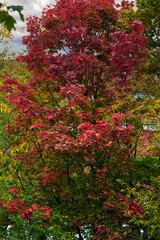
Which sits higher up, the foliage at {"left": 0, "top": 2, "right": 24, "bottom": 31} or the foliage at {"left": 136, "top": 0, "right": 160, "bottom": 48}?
the foliage at {"left": 136, "top": 0, "right": 160, "bottom": 48}

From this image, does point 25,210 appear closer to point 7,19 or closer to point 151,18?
point 7,19

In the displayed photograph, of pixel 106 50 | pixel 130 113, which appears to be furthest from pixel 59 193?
pixel 106 50

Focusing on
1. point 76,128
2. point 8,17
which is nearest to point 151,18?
point 76,128

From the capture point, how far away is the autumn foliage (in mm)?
5172

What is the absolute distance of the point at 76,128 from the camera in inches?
251

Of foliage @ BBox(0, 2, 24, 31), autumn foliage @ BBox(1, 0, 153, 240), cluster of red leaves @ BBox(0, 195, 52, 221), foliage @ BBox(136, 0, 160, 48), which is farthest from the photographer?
foliage @ BBox(136, 0, 160, 48)

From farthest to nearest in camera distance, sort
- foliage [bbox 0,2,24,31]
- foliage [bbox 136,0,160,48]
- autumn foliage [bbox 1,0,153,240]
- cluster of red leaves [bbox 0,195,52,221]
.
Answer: foliage [bbox 136,0,160,48]
autumn foliage [bbox 1,0,153,240]
cluster of red leaves [bbox 0,195,52,221]
foliage [bbox 0,2,24,31]

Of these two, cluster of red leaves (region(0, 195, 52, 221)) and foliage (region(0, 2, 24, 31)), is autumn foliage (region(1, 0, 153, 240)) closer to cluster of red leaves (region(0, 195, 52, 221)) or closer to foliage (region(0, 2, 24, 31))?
cluster of red leaves (region(0, 195, 52, 221))

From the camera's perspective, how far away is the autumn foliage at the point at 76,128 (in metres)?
5.17

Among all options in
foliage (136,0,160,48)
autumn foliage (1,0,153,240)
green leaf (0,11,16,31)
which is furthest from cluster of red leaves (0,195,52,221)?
foliage (136,0,160,48)

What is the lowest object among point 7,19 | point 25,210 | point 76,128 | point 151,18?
point 25,210

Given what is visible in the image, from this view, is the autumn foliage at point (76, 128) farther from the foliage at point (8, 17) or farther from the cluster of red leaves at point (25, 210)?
the foliage at point (8, 17)

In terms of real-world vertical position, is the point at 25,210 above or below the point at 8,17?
below

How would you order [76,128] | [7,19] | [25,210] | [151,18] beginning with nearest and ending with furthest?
[7,19]
[25,210]
[76,128]
[151,18]
